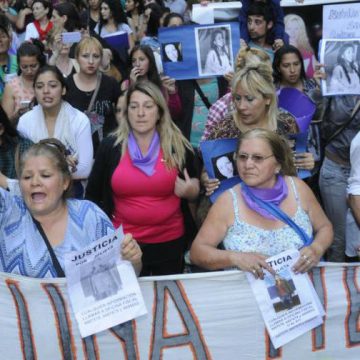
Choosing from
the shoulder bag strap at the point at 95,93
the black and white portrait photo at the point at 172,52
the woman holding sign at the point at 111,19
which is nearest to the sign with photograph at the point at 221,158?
the black and white portrait photo at the point at 172,52

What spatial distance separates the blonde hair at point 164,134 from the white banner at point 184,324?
37.8 inches

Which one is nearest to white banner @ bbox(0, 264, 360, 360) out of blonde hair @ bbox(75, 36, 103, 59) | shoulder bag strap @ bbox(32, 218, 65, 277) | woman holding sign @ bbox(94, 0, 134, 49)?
shoulder bag strap @ bbox(32, 218, 65, 277)

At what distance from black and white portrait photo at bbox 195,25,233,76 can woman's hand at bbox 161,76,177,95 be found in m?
0.32

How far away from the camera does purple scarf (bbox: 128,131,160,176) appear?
14.9 feet

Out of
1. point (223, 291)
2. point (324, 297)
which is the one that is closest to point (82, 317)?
point (223, 291)

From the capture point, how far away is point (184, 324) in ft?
12.7

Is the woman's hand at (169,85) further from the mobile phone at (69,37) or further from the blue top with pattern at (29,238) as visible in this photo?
the blue top with pattern at (29,238)

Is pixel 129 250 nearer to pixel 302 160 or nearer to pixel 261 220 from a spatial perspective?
pixel 261 220

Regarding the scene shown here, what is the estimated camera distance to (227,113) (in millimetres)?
4992

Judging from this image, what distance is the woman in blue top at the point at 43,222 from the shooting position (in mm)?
3654

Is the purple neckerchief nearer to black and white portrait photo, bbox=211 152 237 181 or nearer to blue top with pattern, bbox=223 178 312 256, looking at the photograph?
blue top with pattern, bbox=223 178 312 256

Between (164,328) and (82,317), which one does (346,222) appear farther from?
(82,317)

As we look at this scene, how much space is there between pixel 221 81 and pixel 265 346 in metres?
2.50

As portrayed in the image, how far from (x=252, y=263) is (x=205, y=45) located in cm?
231
